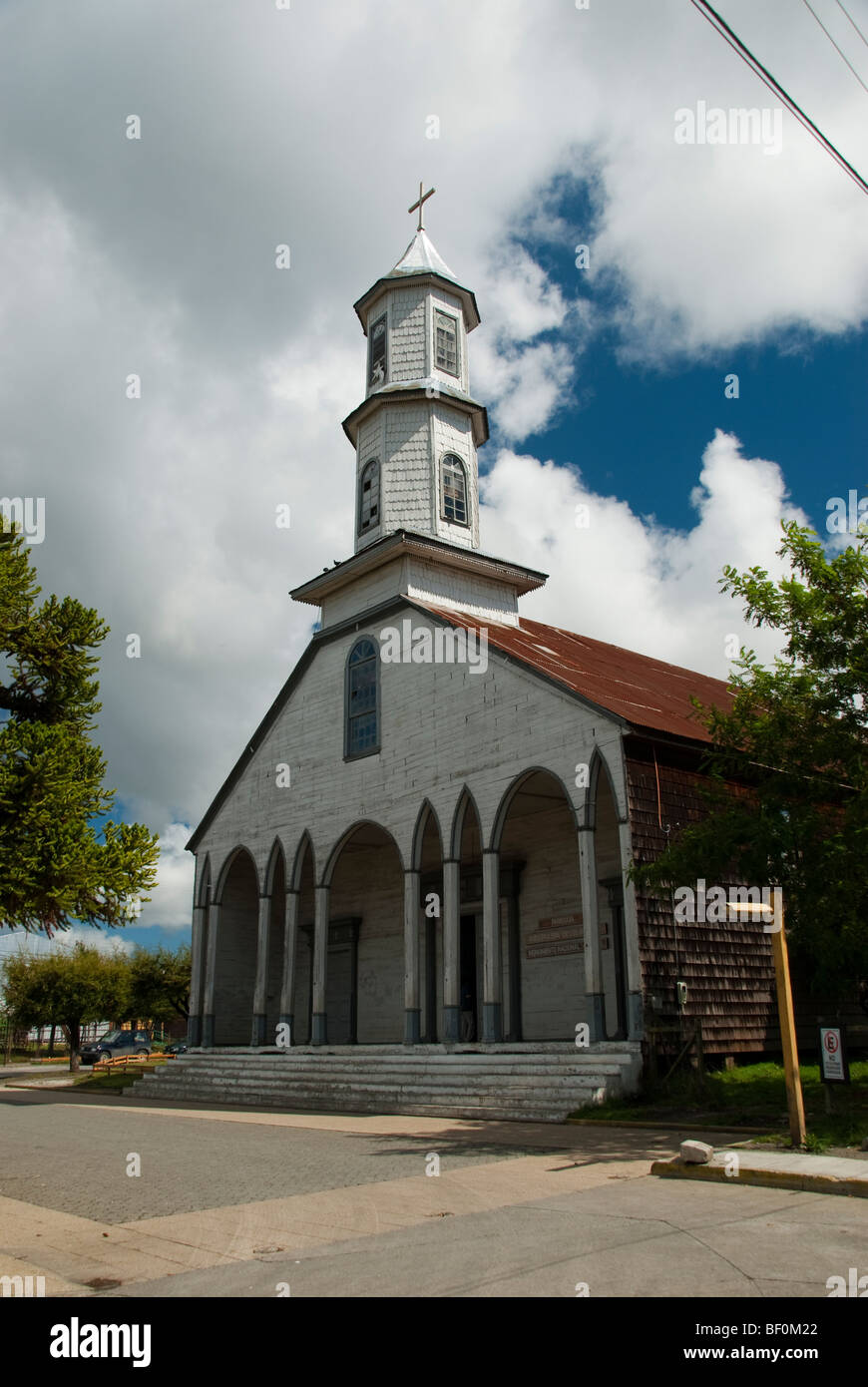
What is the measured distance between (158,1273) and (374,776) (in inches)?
689

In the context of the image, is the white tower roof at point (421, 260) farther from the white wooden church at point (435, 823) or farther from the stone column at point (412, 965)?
the stone column at point (412, 965)

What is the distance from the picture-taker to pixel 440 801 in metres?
21.2

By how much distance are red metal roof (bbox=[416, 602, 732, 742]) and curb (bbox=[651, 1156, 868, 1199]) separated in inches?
316

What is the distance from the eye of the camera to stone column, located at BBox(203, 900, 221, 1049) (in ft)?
90.9

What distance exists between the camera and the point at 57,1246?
6801mm

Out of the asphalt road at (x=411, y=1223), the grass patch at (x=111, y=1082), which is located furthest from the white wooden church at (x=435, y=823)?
the asphalt road at (x=411, y=1223)

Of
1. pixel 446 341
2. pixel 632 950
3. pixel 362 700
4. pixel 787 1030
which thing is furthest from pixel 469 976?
pixel 446 341

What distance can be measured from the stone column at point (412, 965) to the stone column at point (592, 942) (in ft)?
16.2

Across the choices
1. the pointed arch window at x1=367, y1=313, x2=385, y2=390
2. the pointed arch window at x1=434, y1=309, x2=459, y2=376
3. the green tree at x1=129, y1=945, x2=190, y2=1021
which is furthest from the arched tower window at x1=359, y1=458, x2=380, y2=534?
the green tree at x1=129, y1=945, x2=190, y2=1021

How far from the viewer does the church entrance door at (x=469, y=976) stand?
23812 mm

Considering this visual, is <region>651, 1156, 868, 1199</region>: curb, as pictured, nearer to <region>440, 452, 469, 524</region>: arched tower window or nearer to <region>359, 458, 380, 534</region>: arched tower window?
<region>440, 452, 469, 524</region>: arched tower window
